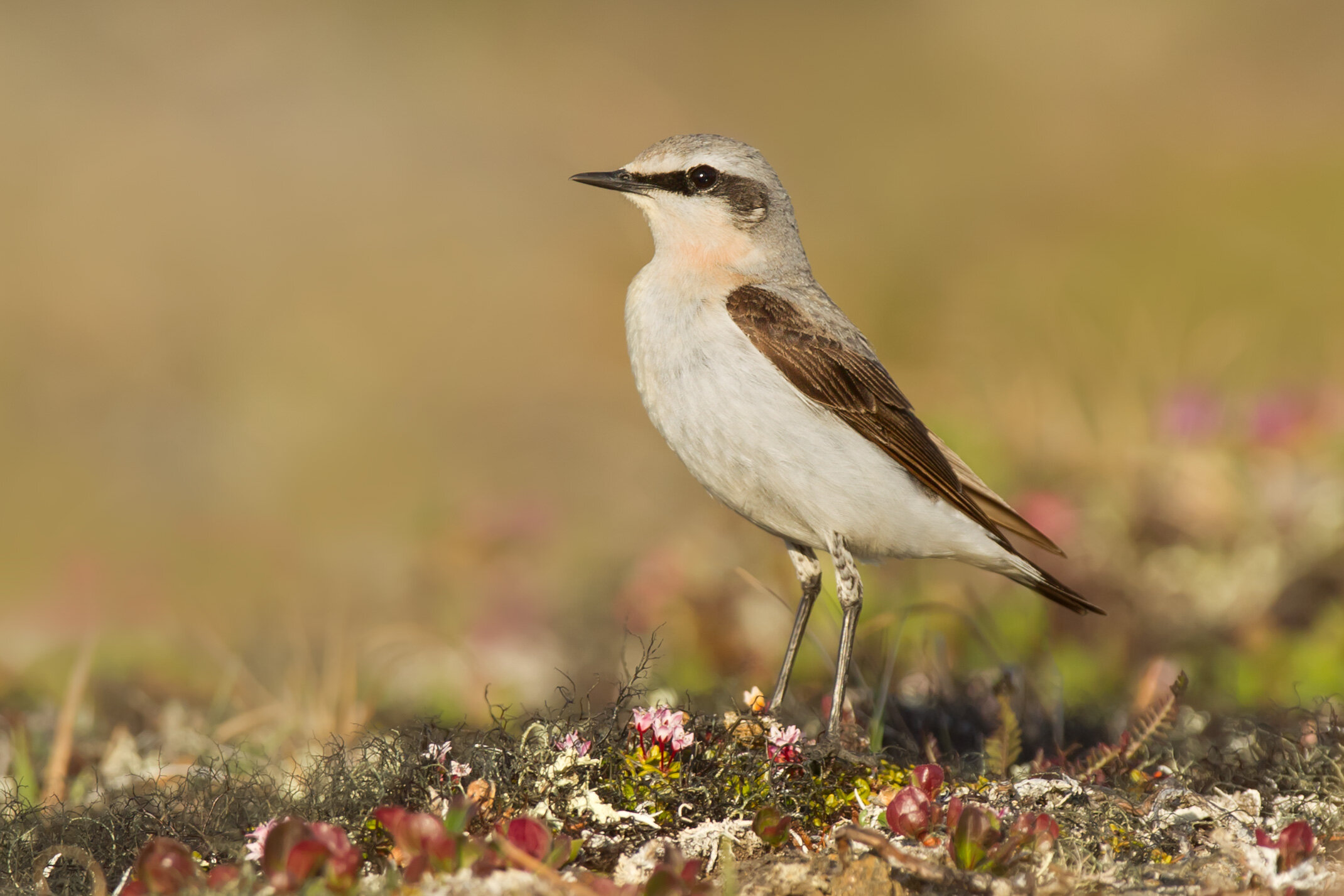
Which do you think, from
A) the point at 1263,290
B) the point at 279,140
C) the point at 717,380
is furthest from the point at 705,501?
the point at 279,140

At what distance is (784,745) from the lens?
14.6 ft

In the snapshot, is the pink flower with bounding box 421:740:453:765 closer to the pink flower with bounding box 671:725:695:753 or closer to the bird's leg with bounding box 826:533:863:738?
the pink flower with bounding box 671:725:695:753

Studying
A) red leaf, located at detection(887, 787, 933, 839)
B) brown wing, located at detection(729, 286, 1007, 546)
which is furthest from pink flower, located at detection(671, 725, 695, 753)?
brown wing, located at detection(729, 286, 1007, 546)

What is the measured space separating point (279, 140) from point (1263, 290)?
1491 centimetres

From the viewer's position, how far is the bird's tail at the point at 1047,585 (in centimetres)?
573

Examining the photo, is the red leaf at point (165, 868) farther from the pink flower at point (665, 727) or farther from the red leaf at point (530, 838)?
the pink flower at point (665, 727)

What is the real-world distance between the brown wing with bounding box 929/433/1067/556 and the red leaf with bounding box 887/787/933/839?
6.85ft

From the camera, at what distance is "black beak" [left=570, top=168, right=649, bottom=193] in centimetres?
598

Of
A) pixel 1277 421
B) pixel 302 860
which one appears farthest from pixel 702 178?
pixel 1277 421

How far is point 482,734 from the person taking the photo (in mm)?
4766

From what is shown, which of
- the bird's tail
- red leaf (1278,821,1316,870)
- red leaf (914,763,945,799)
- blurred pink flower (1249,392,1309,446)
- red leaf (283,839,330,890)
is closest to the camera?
red leaf (283,839,330,890)

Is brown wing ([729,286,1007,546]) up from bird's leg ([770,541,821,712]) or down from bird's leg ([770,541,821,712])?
up

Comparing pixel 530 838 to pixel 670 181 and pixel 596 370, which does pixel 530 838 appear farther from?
pixel 596 370

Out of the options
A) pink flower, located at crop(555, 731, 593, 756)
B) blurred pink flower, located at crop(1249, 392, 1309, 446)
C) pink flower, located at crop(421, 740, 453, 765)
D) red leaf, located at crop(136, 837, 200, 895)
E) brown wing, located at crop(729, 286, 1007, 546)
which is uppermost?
brown wing, located at crop(729, 286, 1007, 546)
